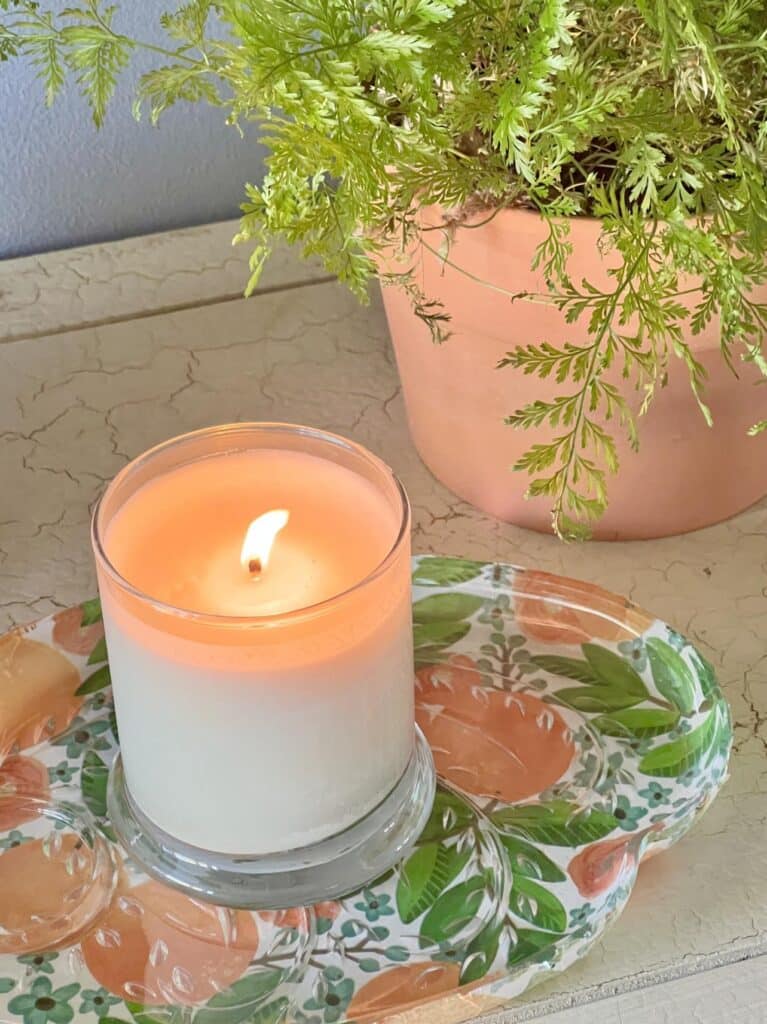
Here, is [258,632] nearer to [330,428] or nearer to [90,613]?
[90,613]

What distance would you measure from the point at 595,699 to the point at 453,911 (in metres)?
0.09

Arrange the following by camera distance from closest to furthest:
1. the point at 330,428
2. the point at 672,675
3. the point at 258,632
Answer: the point at 258,632 < the point at 672,675 < the point at 330,428

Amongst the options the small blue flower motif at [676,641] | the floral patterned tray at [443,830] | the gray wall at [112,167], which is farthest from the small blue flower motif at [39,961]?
the gray wall at [112,167]

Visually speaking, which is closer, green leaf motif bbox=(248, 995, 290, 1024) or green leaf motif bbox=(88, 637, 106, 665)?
green leaf motif bbox=(248, 995, 290, 1024)

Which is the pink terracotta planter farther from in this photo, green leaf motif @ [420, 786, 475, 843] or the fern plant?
green leaf motif @ [420, 786, 475, 843]

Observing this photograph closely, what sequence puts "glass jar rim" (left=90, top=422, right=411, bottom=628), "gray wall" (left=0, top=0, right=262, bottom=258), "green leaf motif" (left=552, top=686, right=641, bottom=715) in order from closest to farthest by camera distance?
"glass jar rim" (left=90, top=422, right=411, bottom=628)
"green leaf motif" (left=552, top=686, right=641, bottom=715)
"gray wall" (left=0, top=0, right=262, bottom=258)

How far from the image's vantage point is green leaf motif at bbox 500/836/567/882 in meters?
0.36

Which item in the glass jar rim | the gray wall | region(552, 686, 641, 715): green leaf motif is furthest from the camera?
the gray wall

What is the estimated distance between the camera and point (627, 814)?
380mm

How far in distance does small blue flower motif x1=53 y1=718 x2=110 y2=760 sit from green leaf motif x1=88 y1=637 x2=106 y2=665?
22 millimetres

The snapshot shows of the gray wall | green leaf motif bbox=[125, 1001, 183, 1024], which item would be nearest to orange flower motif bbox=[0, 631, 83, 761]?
green leaf motif bbox=[125, 1001, 183, 1024]

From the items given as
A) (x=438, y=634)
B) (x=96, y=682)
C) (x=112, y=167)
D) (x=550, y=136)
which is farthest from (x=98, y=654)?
(x=112, y=167)

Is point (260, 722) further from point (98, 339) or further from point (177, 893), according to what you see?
point (98, 339)

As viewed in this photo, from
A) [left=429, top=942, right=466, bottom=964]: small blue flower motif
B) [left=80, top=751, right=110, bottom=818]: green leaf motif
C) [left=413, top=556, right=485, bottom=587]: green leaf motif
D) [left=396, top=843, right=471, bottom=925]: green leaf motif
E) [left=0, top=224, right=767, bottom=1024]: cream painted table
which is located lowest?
[left=0, top=224, right=767, bottom=1024]: cream painted table
